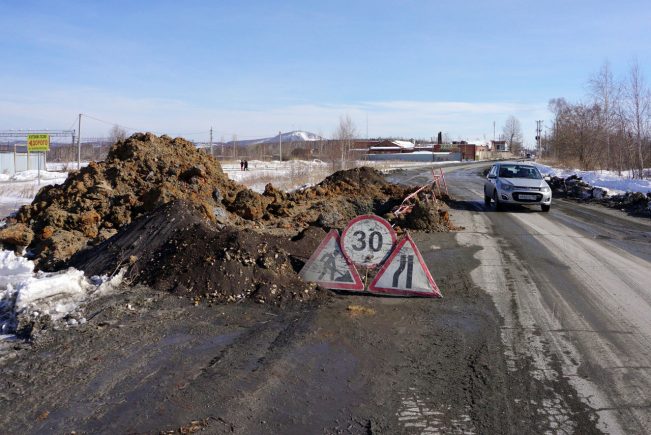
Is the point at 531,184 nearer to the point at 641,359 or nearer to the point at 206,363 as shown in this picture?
the point at 641,359

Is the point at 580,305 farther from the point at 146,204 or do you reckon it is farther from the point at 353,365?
the point at 146,204

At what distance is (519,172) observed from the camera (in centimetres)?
2058

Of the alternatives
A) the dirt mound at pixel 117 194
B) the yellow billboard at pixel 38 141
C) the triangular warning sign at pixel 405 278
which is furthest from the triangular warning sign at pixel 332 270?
the yellow billboard at pixel 38 141

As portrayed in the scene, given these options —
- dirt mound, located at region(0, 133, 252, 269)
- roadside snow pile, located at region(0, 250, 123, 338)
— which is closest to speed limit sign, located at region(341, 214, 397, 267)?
roadside snow pile, located at region(0, 250, 123, 338)

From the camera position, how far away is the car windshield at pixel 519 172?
20.4m

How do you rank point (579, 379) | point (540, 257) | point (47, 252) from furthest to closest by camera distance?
point (540, 257), point (47, 252), point (579, 379)

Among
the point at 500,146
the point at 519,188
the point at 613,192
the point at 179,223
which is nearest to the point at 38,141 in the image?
the point at 519,188

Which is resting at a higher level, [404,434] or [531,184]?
[531,184]

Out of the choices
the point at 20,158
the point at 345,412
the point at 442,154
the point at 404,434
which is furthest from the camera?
the point at 442,154

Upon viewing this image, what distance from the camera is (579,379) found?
511 centimetres

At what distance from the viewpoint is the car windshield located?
20391 mm

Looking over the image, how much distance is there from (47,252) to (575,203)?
2104 cm

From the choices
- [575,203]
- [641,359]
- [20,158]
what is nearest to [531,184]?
[575,203]

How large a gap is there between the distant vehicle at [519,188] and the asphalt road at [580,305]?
11.3ft
